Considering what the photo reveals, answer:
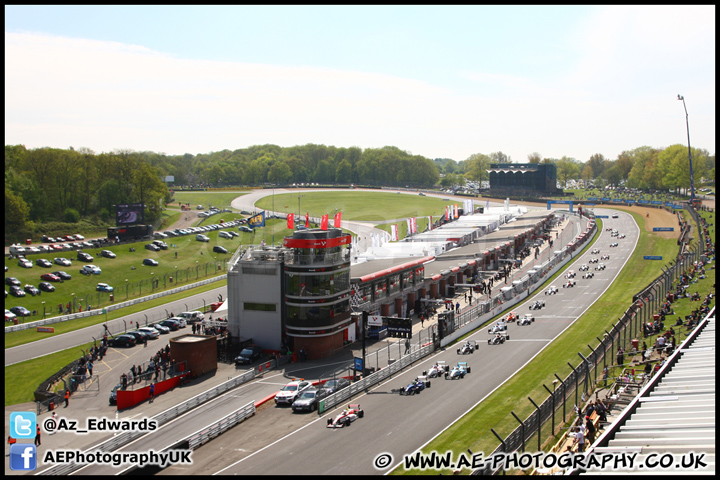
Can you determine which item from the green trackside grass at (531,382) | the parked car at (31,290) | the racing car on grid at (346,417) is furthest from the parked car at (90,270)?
the green trackside grass at (531,382)

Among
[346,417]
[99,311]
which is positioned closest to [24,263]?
[99,311]

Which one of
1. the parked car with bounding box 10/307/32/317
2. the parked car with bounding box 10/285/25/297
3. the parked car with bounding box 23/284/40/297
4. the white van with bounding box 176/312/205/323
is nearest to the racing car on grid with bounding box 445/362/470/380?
the white van with bounding box 176/312/205/323

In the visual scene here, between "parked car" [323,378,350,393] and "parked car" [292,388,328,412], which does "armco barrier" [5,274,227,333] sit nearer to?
"parked car" [323,378,350,393]

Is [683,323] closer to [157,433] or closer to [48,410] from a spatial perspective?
[157,433]

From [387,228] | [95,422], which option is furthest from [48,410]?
[387,228]

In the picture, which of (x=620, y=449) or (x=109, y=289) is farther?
(x=109, y=289)

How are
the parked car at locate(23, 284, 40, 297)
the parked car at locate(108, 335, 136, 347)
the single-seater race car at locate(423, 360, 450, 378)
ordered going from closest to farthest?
the single-seater race car at locate(423, 360, 450, 378)
the parked car at locate(108, 335, 136, 347)
the parked car at locate(23, 284, 40, 297)
